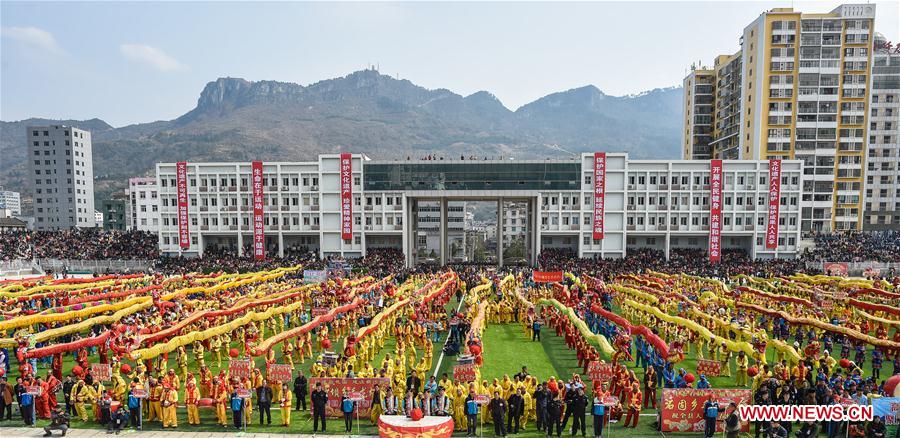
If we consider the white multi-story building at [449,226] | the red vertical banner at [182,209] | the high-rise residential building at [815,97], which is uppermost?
the high-rise residential building at [815,97]

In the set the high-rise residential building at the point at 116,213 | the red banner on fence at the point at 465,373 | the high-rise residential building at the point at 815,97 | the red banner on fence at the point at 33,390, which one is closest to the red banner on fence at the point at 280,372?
the red banner on fence at the point at 465,373

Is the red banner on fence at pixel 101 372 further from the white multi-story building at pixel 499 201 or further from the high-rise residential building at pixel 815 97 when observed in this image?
the high-rise residential building at pixel 815 97

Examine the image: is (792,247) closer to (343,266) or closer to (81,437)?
(343,266)

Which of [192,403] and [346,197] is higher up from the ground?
[346,197]

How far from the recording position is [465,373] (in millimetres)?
12797

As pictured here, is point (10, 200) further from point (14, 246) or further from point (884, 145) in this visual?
point (884, 145)

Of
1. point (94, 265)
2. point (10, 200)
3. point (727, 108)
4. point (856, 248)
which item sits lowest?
point (94, 265)

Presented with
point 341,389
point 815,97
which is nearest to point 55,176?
point 341,389

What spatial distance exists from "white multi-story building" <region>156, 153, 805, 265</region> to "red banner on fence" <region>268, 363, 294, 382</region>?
34.6 metres

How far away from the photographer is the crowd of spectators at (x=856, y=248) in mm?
42219

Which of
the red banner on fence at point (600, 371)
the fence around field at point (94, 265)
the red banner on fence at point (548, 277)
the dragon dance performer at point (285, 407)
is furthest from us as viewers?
the fence around field at point (94, 265)

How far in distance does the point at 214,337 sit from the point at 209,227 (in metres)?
34.3

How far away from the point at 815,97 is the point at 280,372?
64.3 metres

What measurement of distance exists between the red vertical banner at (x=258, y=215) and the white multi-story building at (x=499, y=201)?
2.73 ft
